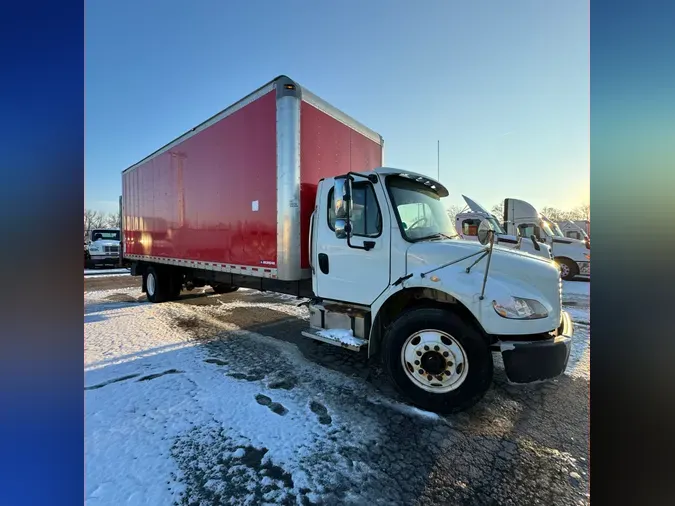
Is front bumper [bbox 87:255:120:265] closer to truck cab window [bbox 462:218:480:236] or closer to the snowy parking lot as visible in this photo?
the snowy parking lot

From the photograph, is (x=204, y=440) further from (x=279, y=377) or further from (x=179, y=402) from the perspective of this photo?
(x=279, y=377)

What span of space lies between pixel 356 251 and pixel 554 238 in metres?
13.0

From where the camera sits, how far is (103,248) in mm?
21078

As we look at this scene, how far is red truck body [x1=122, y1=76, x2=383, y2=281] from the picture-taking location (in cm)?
475

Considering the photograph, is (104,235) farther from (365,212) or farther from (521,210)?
(521,210)

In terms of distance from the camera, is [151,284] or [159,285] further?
[151,284]

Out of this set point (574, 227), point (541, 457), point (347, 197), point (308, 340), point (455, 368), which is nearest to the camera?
point (541, 457)

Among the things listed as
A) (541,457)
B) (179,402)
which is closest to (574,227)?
(541,457)

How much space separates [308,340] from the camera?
222 inches

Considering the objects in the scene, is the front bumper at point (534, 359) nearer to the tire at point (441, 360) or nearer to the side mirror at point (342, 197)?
the tire at point (441, 360)

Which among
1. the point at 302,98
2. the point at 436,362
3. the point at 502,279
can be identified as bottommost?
the point at 436,362

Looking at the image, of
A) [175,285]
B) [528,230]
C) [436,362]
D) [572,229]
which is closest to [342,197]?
[436,362]

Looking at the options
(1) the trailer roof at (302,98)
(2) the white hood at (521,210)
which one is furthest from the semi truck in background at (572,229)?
(1) the trailer roof at (302,98)
